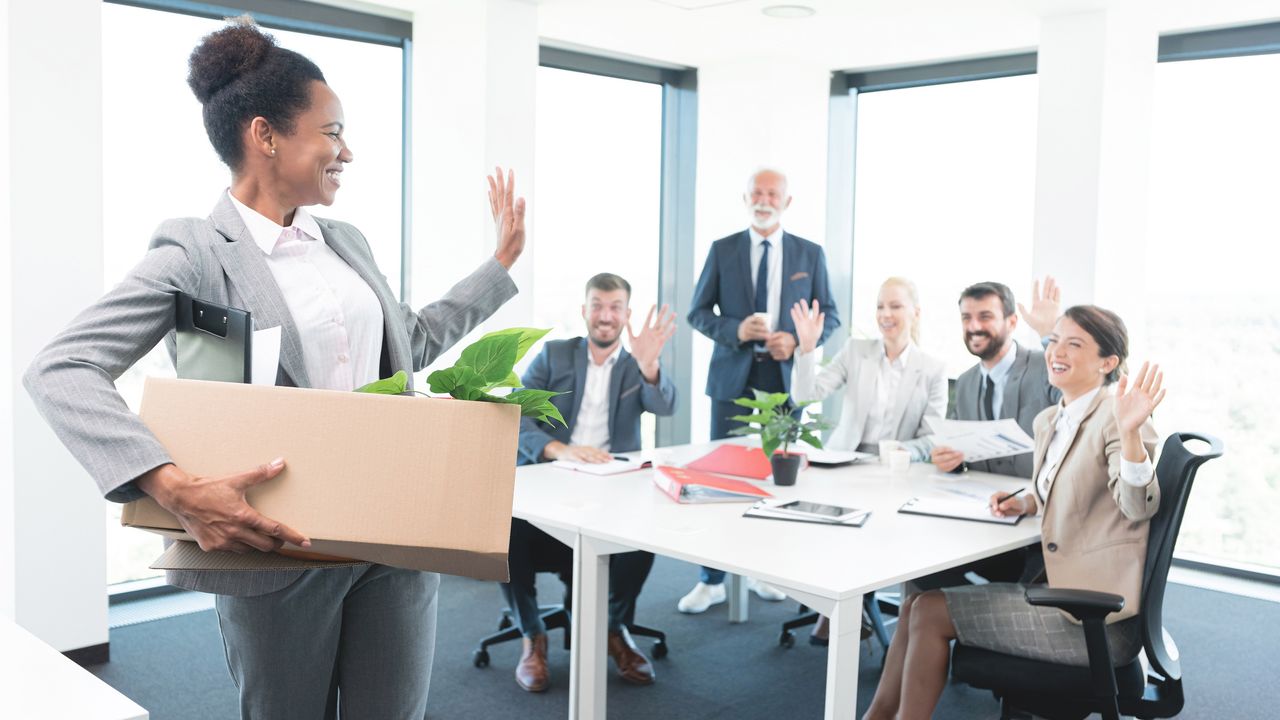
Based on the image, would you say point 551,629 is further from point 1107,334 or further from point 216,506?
point 216,506

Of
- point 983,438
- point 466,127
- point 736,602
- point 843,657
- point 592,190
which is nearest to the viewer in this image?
point 843,657

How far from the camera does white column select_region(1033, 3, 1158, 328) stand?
16.1ft

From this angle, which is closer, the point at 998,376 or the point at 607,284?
the point at 998,376

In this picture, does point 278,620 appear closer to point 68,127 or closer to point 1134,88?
point 68,127

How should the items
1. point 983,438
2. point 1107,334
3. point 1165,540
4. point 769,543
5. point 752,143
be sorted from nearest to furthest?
point 1165,540 → point 769,543 → point 1107,334 → point 983,438 → point 752,143

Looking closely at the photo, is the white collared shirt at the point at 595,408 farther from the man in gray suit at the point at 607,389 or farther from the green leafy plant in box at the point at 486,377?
the green leafy plant in box at the point at 486,377

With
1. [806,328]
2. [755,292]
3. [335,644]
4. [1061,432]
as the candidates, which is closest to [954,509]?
[1061,432]

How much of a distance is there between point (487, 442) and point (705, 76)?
5.21 m

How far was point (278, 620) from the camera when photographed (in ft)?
4.93

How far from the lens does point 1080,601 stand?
7.65 feet

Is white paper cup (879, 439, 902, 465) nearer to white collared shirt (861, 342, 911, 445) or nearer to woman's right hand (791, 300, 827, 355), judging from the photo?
white collared shirt (861, 342, 911, 445)

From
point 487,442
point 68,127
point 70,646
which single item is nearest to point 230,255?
point 487,442

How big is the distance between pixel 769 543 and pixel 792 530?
0.59ft

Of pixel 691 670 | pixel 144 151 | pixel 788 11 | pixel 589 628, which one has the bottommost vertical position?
pixel 691 670
